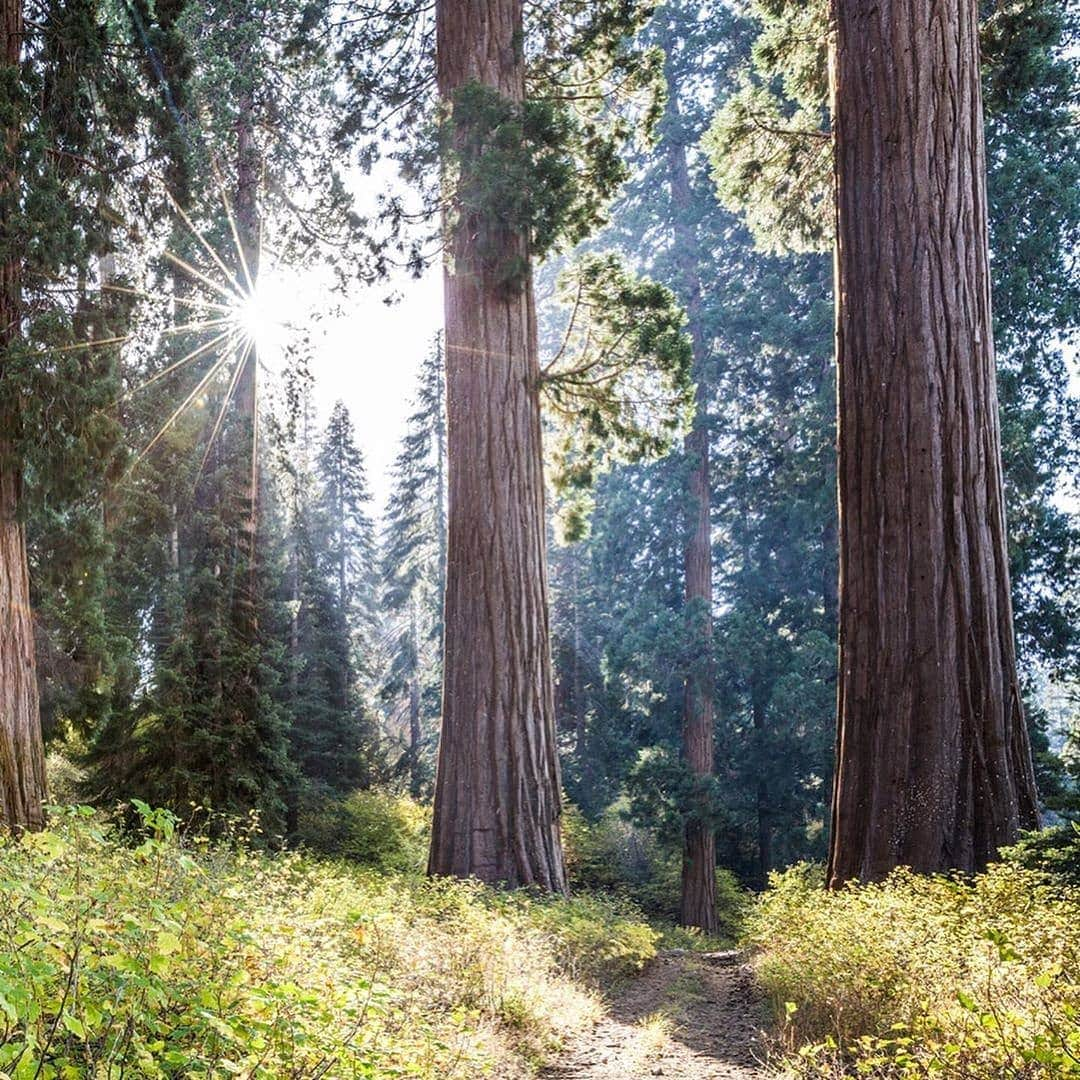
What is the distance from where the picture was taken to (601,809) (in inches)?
885

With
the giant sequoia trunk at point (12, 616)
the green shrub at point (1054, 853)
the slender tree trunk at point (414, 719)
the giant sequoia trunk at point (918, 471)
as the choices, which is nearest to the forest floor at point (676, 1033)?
the giant sequoia trunk at point (918, 471)

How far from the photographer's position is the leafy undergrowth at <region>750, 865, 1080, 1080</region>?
7.83 ft

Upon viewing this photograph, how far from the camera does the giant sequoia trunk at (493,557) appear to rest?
292 inches

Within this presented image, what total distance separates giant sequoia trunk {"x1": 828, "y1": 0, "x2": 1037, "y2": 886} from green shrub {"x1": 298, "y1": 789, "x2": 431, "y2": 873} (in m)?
9.09

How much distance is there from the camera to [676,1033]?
475cm

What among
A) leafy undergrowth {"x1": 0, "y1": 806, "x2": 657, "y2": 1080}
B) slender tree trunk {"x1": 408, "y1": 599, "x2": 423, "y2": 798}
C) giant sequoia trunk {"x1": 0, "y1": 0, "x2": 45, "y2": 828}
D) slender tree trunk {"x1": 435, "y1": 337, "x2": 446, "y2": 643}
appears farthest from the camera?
slender tree trunk {"x1": 435, "y1": 337, "x2": 446, "y2": 643}

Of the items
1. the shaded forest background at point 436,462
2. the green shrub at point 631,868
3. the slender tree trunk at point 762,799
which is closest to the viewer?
the shaded forest background at point 436,462

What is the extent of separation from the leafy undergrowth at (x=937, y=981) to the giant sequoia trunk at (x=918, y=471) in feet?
2.07

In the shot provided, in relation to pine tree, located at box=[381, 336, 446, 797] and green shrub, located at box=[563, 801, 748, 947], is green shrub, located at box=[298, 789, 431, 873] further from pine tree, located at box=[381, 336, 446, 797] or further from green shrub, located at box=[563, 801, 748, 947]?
pine tree, located at box=[381, 336, 446, 797]


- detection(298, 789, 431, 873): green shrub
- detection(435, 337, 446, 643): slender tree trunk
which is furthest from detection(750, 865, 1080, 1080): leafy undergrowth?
detection(435, 337, 446, 643): slender tree trunk

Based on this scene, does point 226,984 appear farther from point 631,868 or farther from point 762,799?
point 631,868

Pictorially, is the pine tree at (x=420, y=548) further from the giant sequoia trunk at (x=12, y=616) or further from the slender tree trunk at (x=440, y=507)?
the giant sequoia trunk at (x=12, y=616)

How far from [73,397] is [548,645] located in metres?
4.34

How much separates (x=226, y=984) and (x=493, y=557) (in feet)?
17.4
